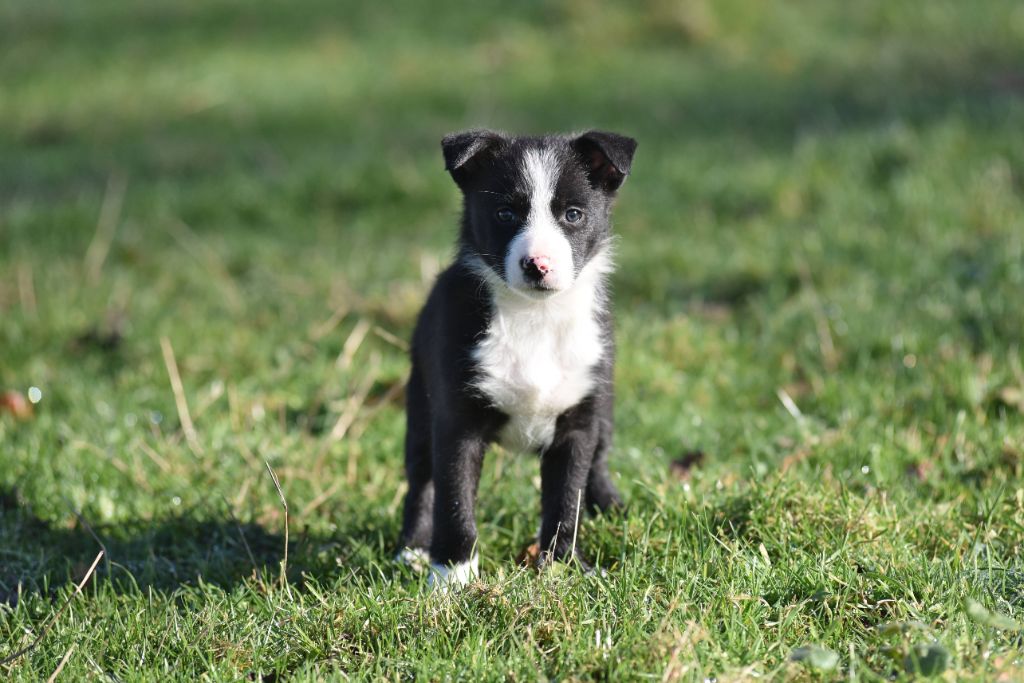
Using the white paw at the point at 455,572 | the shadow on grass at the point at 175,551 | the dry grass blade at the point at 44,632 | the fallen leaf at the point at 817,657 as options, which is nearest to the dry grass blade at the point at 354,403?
the shadow on grass at the point at 175,551

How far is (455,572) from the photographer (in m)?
3.77

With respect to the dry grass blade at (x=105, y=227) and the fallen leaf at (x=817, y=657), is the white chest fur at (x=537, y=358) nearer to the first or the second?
the fallen leaf at (x=817, y=657)

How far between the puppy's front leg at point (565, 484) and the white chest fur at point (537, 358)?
0.19ft

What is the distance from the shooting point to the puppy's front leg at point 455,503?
378 cm

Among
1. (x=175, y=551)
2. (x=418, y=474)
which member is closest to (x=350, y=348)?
(x=418, y=474)

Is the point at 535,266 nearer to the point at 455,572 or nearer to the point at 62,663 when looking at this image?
the point at 455,572

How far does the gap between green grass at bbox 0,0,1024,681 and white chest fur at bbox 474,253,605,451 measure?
19.3 inches

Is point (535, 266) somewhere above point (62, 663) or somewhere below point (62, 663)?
above

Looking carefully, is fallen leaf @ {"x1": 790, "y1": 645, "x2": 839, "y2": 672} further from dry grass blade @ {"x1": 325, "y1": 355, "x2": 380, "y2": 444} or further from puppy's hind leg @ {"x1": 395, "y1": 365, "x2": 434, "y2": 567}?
dry grass blade @ {"x1": 325, "y1": 355, "x2": 380, "y2": 444}

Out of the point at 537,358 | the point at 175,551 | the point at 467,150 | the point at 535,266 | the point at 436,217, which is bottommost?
the point at 175,551

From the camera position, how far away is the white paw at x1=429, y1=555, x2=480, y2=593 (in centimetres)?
366

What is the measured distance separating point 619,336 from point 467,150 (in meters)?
2.49

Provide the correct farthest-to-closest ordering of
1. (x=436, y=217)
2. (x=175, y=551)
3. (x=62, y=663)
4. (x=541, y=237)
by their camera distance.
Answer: (x=436, y=217)
(x=175, y=551)
(x=541, y=237)
(x=62, y=663)

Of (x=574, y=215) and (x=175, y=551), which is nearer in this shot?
(x=574, y=215)
